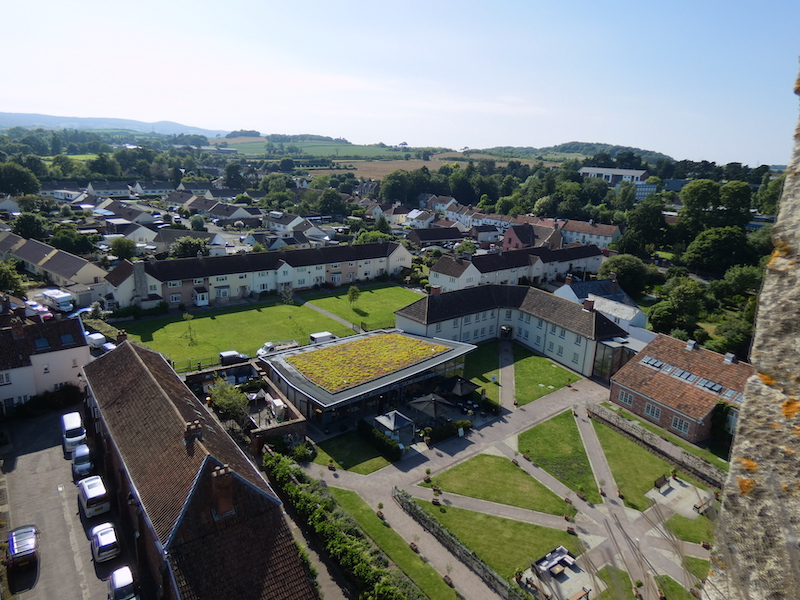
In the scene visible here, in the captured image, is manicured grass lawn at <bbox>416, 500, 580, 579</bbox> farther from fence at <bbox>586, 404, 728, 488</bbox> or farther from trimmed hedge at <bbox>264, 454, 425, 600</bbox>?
fence at <bbox>586, 404, 728, 488</bbox>

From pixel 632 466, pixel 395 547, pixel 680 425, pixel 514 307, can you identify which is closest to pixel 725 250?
pixel 514 307

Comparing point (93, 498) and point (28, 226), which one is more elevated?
point (28, 226)

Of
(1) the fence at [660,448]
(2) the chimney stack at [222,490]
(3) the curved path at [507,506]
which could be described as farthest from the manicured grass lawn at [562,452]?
(2) the chimney stack at [222,490]

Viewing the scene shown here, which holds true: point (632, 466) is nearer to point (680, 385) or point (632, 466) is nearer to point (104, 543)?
point (680, 385)

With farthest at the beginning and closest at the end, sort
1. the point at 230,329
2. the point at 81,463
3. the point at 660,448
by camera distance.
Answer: the point at 230,329
the point at 660,448
the point at 81,463

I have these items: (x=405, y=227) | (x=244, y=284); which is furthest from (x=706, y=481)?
(x=405, y=227)

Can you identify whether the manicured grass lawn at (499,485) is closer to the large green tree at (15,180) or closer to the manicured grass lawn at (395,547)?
the manicured grass lawn at (395,547)
